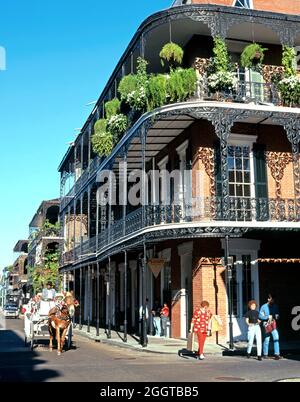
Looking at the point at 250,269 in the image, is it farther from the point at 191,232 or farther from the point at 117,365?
the point at 117,365

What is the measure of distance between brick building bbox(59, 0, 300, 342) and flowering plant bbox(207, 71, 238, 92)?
1.00ft

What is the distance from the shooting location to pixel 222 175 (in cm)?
1698

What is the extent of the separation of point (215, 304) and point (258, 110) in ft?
20.6

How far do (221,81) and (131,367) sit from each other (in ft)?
31.2

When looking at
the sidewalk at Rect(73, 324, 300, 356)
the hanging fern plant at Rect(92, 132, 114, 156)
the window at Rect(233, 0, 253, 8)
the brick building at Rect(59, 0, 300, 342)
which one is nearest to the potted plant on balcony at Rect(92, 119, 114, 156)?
the hanging fern plant at Rect(92, 132, 114, 156)

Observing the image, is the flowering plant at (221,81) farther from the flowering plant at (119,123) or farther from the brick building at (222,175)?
the flowering plant at (119,123)

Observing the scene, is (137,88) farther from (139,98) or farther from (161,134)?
(161,134)

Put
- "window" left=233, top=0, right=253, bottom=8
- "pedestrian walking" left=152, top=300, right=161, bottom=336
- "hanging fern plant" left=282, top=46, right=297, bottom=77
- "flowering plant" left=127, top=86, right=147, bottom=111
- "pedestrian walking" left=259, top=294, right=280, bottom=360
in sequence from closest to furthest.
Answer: "pedestrian walking" left=259, top=294, right=280, bottom=360
"hanging fern plant" left=282, top=46, right=297, bottom=77
"flowering plant" left=127, top=86, right=147, bottom=111
"pedestrian walking" left=152, top=300, right=161, bottom=336
"window" left=233, top=0, right=253, bottom=8

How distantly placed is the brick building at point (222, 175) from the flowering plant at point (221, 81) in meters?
0.31

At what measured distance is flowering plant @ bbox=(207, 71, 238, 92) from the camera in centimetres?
1750

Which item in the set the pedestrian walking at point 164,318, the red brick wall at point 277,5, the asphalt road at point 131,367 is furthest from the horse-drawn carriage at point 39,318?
the red brick wall at point 277,5

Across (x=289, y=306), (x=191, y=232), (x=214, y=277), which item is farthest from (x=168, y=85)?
(x=289, y=306)

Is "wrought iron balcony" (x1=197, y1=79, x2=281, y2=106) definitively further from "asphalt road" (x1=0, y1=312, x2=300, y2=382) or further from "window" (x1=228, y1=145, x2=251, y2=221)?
"asphalt road" (x1=0, y1=312, x2=300, y2=382)

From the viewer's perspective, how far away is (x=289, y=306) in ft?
62.1
